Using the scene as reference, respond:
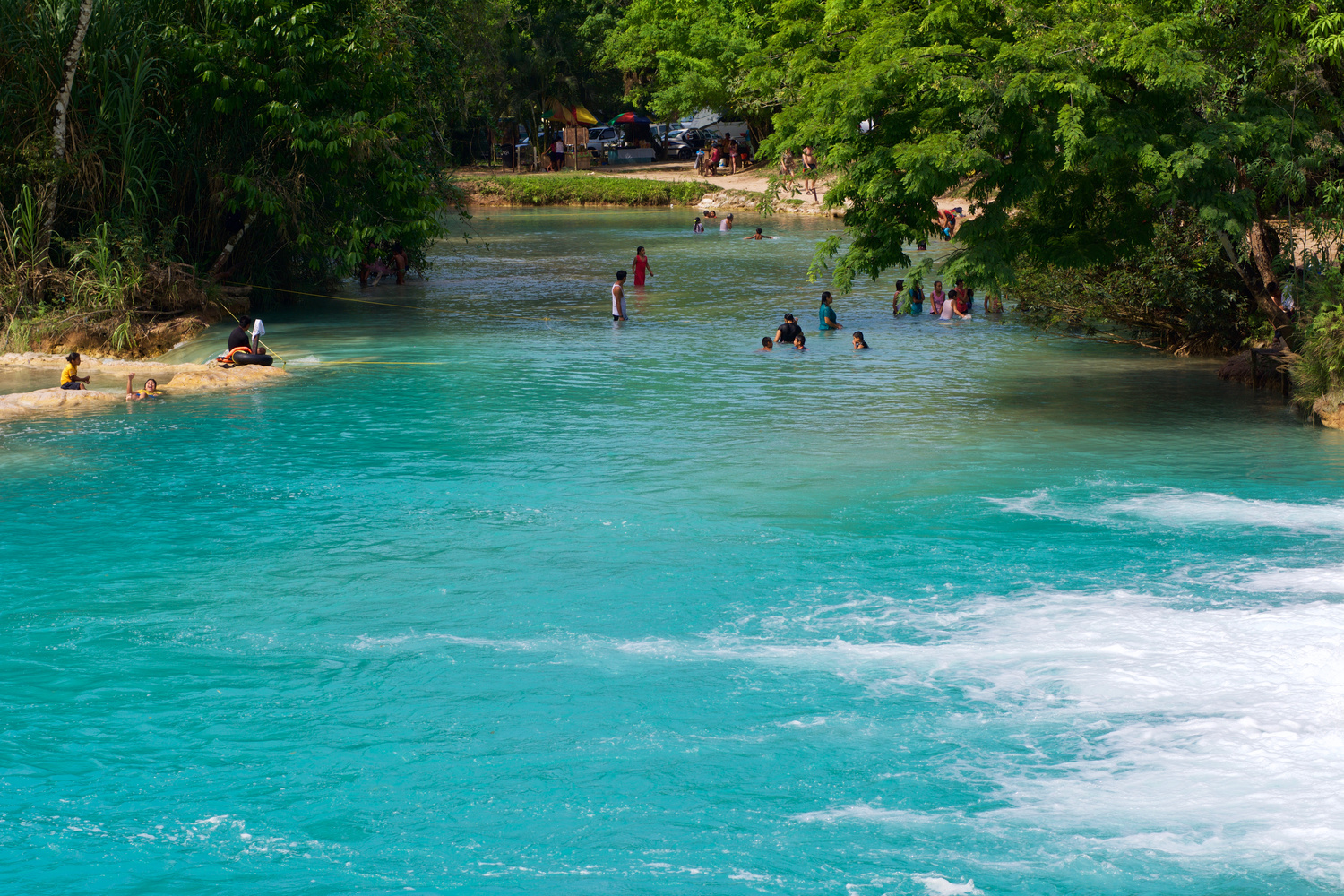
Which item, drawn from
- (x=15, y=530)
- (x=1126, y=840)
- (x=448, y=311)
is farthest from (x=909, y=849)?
(x=448, y=311)

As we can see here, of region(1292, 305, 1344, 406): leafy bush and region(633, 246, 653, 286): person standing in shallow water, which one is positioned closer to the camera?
region(1292, 305, 1344, 406): leafy bush

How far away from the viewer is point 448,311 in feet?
110

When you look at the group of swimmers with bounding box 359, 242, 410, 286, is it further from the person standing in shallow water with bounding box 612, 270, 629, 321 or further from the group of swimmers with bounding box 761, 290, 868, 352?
the group of swimmers with bounding box 761, 290, 868, 352

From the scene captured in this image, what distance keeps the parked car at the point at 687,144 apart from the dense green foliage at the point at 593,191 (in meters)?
14.1

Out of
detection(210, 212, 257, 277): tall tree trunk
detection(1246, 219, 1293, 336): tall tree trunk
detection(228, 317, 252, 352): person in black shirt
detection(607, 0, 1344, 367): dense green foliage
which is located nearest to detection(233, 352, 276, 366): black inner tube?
detection(228, 317, 252, 352): person in black shirt

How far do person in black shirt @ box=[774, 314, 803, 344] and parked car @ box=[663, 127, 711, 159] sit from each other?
2223 inches

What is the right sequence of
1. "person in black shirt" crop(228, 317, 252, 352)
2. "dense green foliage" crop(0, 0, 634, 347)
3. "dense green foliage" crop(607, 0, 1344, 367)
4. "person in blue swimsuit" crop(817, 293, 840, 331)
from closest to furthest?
"dense green foliage" crop(607, 0, 1344, 367)
"person in black shirt" crop(228, 317, 252, 352)
"dense green foliage" crop(0, 0, 634, 347)
"person in blue swimsuit" crop(817, 293, 840, 331)

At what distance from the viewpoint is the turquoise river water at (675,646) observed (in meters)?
8.87

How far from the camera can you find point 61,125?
26.6m

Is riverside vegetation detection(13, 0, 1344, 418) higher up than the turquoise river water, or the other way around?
riverside vegetation detection(13, 0, 1344, 418)

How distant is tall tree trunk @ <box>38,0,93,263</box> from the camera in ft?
85.3

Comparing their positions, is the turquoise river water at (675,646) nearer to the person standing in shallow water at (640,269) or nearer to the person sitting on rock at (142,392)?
the person sitting on rock at (142,392)

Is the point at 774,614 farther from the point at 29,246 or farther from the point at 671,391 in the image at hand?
the point at 29,246

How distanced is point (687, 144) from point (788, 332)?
2479 inches
